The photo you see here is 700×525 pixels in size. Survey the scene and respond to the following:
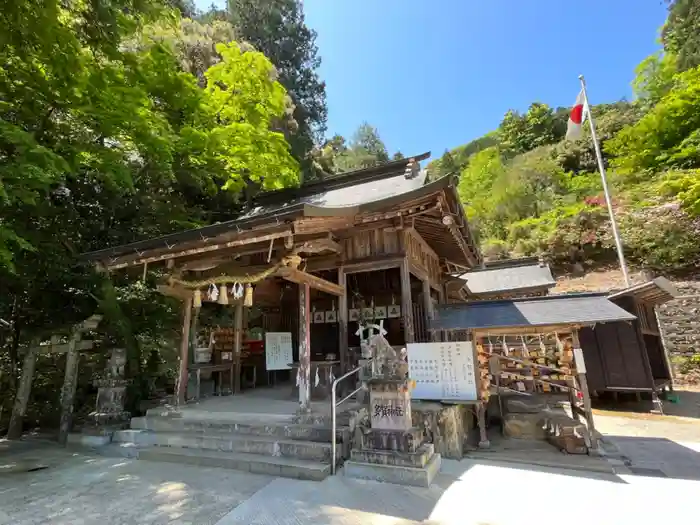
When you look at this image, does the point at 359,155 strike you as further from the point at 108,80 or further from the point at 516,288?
the point at 108,80

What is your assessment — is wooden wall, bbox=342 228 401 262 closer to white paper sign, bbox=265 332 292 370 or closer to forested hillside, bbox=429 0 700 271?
white paper sign, bbox=265 332 292 370

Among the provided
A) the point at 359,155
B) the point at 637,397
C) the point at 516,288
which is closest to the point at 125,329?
the point at 637,397

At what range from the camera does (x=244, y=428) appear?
6.01 m

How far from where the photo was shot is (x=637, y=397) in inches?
445

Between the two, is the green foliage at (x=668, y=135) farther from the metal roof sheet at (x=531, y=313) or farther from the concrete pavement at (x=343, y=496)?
the concrete pavement at (x=343, y=496)

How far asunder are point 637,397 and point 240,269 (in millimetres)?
13255

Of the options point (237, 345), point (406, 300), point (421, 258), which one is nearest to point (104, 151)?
point (237, 345)

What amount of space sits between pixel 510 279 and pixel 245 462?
18.5m

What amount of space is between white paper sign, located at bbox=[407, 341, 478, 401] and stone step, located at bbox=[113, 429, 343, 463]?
240 cm

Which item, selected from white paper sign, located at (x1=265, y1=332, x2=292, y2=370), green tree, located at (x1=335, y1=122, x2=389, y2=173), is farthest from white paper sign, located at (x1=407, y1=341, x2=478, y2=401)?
green tree, located at (x1=335, y1=122, x2=389, y2=173)

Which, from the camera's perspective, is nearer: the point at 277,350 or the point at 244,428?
the point at 244,428

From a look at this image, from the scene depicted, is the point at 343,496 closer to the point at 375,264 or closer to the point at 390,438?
the point at 390,438

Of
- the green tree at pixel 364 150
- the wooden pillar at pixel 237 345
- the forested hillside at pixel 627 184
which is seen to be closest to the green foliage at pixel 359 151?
the green tree at pixel 364 150

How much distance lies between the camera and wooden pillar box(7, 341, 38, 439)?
766cm
